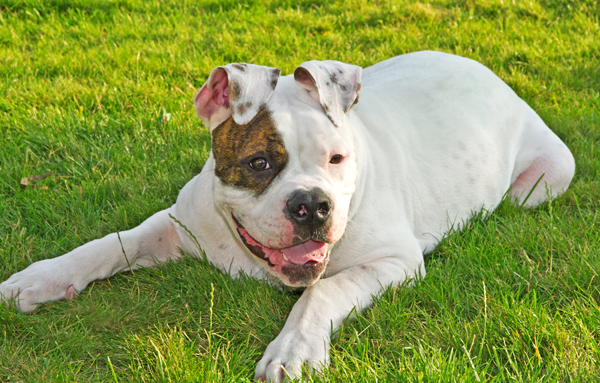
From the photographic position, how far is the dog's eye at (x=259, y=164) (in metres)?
2.90

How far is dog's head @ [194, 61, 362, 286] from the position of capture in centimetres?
279

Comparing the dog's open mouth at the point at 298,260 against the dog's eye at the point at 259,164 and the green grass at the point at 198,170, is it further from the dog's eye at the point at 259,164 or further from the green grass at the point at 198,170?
the dog's eye at the point at 259,164

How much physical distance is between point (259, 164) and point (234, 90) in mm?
393

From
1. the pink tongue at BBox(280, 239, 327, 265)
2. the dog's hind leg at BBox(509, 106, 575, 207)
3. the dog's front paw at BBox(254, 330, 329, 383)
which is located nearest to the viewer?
the dog's front paw at BBox(254, 330, 329, 383)

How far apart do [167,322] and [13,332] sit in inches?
28.6

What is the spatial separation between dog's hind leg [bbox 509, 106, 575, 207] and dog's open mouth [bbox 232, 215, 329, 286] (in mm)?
1874

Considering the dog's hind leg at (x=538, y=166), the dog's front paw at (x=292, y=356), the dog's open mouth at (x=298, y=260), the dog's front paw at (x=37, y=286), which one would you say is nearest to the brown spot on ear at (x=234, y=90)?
the dog's open mouth at (x=298, y=260)

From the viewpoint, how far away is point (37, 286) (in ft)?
10.2

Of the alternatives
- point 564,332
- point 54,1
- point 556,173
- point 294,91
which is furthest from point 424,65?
point 54,1

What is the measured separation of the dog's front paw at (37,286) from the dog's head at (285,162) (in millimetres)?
958

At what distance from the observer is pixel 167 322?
294 centimetres

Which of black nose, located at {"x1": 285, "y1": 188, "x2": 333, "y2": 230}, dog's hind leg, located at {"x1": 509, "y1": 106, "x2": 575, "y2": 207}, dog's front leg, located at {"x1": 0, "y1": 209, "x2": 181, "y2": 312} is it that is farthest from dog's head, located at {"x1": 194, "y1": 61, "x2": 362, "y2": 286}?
dog's hind leg, located at {"x1": 509, "y1": 106, "x2": 575, "y2": 207}

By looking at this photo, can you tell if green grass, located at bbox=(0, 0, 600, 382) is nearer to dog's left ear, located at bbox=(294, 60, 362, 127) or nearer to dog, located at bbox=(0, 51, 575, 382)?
dog, located at bbox=(0, 51, 575, 382)

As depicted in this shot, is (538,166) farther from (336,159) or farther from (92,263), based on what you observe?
(92,263)
